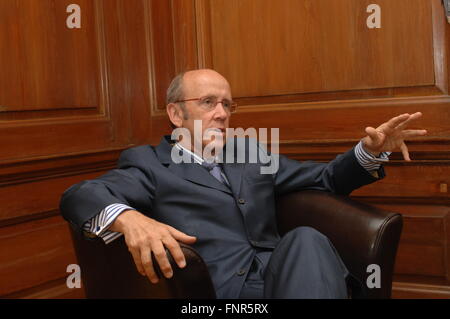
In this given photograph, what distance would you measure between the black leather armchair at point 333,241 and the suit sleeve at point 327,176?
0.08 meters

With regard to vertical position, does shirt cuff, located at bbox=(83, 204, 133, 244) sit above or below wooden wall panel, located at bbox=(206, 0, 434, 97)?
below

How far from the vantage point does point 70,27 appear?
2.54m

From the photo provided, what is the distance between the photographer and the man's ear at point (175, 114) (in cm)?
213

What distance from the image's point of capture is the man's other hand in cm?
142

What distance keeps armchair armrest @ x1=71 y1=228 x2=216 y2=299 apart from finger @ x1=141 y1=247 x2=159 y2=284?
0.01 metres

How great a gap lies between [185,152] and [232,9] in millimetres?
1035

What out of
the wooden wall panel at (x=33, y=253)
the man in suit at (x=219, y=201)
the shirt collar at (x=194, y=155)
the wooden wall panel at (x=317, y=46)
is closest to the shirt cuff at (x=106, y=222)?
the man in suit at (x=219, y=201)

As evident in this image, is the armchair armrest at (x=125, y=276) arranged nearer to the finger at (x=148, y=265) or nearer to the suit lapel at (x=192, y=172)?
the finger at (x=148, y=265)

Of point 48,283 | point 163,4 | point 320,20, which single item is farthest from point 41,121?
point 320,20

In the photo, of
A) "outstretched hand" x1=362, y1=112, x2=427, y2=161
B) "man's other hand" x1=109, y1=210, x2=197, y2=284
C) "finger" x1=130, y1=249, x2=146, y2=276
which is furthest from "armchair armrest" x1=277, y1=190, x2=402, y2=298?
"finger" x1=130, y1=249, x2=146, y2=276

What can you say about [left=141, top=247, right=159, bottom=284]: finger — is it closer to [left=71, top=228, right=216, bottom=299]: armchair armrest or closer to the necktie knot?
[left=71, top=228, right=216, bottom=299]: armchair armrest

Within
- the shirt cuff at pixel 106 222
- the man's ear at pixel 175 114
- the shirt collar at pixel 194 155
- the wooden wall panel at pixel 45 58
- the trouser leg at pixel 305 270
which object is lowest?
the trouser leg at pixel 305 270
